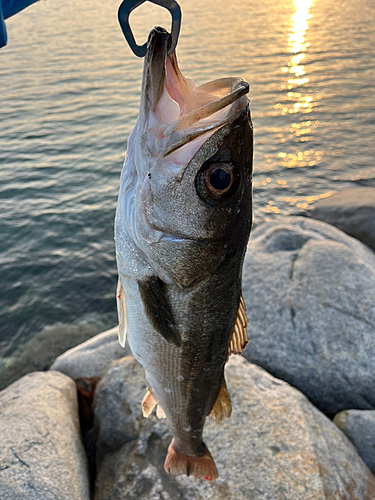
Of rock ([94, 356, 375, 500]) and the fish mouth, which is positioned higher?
the fish mouth

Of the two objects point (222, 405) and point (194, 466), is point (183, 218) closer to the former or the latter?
point (222, 405)

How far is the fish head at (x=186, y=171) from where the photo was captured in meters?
2.25

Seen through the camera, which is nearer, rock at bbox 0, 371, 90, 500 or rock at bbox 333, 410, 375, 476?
rock at bbox 0, 371, 90, 500

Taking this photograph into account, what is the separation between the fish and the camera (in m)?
2.27

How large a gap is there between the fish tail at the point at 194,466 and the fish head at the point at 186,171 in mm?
1765

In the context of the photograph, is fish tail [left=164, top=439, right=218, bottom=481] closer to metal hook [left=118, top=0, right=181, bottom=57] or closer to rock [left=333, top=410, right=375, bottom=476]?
rock [left=333, top=410, right=375, bottom=476]

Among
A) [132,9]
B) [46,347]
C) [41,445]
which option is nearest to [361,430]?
[41,445]

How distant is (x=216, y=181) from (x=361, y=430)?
3637mm

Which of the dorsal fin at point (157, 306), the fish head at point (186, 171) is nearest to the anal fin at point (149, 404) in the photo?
the dorsal fin at point (157, 306)

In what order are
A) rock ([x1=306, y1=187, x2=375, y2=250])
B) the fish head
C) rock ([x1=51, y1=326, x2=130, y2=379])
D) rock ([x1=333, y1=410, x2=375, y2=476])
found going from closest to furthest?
the fish head, rock ([x1=333, y1=410, x2=375, y2=476]), rock ([x1=51, y1=326, x2=130, y2=379]), rock ([x1=306, y1=187, x2=375, y2=250])

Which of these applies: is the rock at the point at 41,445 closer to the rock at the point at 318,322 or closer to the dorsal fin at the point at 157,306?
the dorsal fin at the point at 157,306

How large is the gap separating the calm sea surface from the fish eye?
652 cm

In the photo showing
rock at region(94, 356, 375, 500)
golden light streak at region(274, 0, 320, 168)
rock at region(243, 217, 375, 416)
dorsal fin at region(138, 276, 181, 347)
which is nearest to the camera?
dorsal fin at region(138, 276, 181, 347)

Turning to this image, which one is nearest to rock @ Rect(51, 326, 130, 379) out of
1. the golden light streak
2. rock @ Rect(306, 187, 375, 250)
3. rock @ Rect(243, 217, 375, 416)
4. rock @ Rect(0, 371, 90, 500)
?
rock @ Rect(0, 371, 90, 500)
